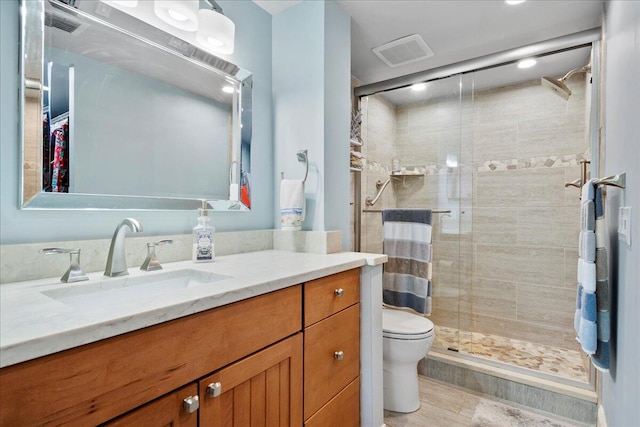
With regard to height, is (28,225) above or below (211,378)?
above

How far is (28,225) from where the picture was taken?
3.37 feet

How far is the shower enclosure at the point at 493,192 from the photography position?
2.48 metres

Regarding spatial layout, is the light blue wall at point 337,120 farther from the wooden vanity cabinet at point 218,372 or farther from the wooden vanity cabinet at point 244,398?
the wooden vanity cabinet at point 244,398

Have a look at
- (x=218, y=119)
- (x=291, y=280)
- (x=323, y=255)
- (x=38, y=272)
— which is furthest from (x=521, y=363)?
(x=38, y=272)

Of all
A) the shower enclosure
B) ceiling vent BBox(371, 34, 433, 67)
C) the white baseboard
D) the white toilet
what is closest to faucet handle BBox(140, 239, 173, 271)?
the white toilet

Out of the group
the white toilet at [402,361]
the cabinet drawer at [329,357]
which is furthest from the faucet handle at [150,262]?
the white toilet at [402,361]

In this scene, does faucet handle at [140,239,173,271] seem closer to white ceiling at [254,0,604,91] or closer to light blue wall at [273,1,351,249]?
light blue wall at [273,1,351,249]

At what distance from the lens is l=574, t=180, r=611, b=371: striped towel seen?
4.06ft

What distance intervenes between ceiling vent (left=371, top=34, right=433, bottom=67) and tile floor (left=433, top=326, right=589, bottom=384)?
6.72 feet

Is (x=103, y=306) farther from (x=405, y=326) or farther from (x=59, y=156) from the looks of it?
(x=405, y=326)

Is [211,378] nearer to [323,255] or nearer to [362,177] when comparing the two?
[323,255]

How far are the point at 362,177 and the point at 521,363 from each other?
5.63 ft

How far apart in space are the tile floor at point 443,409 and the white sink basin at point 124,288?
1.33m

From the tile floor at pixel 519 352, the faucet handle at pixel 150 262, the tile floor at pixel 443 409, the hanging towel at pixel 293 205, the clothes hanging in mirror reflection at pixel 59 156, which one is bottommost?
the tile floor at pixel 443 409
